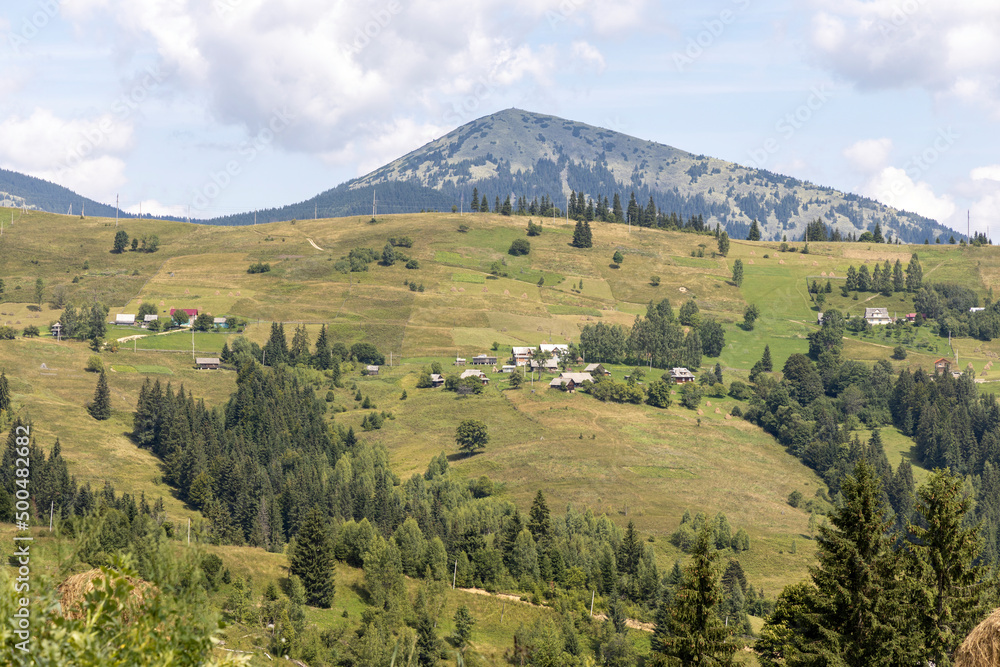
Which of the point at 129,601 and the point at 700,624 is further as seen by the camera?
the point at 700,624

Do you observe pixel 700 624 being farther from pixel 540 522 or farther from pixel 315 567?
pixel 540 522

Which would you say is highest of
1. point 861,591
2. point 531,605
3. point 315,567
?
point 861,591

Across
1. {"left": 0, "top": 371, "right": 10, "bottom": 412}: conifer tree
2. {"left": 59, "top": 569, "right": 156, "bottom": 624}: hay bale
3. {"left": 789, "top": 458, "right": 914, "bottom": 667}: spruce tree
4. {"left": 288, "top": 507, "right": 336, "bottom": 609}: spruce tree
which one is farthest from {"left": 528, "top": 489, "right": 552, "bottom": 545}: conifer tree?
{"left": 59, "top": 569, "right": 156, "bottom": 624}: hay bale

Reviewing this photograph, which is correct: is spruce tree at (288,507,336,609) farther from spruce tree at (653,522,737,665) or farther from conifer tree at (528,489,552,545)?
spruce tree at (653,522,737,665)

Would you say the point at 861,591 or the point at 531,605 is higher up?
the point at 861,591

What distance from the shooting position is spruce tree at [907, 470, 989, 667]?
143 ft

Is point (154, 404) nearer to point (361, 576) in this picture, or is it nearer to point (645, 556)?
point (361, 576)

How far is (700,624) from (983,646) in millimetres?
16031

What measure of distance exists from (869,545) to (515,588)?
3894 inches

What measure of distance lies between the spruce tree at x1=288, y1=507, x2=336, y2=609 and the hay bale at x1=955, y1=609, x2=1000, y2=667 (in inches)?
4026

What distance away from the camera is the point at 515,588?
13575cm

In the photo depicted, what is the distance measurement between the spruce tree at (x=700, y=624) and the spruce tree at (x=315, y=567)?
86059mm

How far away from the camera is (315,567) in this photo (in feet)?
399

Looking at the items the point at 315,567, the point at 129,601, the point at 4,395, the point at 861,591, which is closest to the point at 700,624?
the point at 861,591
